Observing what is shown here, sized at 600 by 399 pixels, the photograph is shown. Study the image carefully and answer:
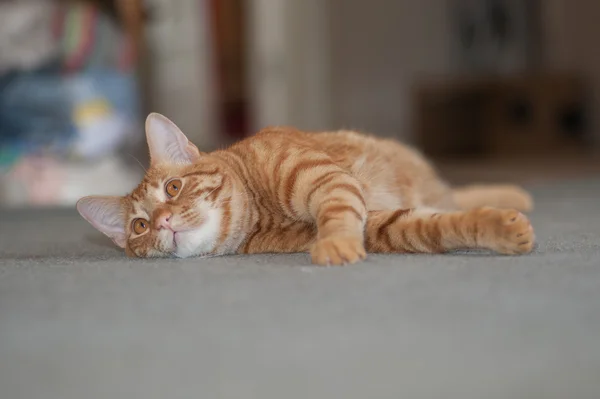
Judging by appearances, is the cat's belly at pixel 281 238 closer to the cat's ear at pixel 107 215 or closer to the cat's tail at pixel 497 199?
the cat's ear at pixel 107 215

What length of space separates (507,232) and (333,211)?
362mm

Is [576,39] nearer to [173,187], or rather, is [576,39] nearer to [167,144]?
[167,144]

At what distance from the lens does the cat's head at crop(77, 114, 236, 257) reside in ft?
5.21

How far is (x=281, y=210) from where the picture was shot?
65.9 inches

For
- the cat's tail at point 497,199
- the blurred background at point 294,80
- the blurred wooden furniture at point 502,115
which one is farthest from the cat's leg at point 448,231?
the blurred wooden furniture at point 502,115

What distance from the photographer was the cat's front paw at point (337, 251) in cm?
130

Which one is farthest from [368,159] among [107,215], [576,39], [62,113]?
[576,39]

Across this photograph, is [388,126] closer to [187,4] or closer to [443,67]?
[443,67]

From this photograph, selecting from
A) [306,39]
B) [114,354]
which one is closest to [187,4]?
[306,39]

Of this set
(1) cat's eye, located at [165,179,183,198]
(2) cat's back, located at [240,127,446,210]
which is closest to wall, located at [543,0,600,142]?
(2) cat's back, located at [240,127,446,210]

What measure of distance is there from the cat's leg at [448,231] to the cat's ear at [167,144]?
0.51 m

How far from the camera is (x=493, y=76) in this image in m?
7.16

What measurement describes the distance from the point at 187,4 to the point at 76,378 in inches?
232

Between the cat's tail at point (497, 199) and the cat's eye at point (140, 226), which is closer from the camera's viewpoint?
the cat's eye at point (140, 226)
